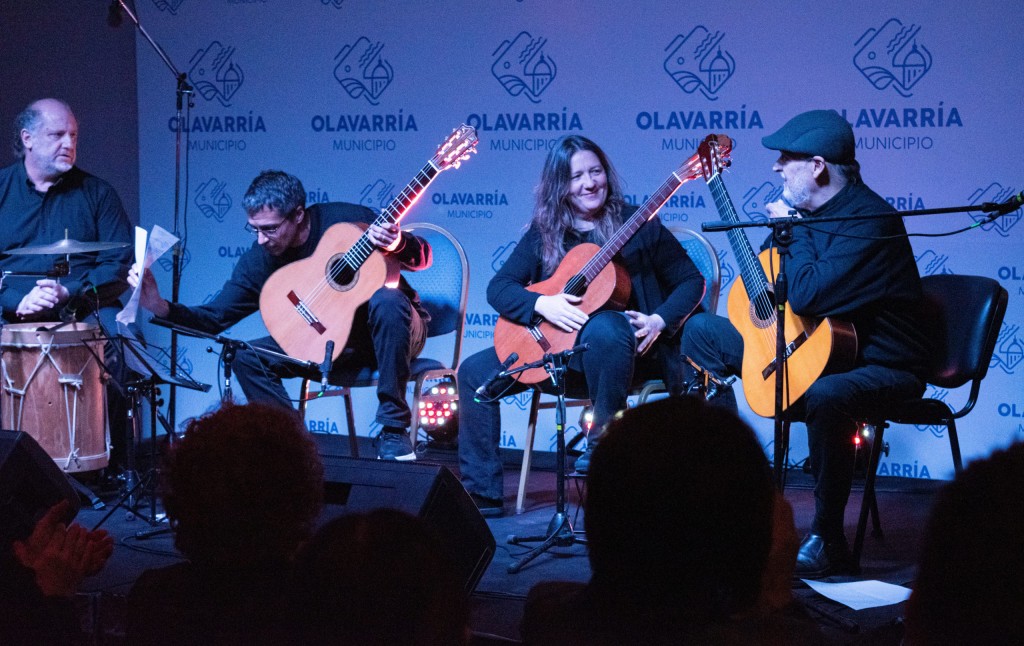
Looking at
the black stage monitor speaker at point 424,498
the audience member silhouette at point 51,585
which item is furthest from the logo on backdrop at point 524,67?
the audience member silhouette at point 51,585

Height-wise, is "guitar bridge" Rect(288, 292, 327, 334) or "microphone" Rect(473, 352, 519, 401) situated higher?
"guitar bridge" Rect(288, 292, 327, 334)

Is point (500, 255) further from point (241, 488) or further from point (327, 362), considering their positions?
point (241, 488)

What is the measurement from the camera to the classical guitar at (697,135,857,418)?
11.6ft

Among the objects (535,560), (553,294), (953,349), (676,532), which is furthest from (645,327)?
(676,532)

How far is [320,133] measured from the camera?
6.29 metres

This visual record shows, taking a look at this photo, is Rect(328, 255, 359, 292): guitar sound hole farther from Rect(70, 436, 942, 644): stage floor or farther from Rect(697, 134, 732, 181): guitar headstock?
Rect(697, 134, 732, 181): guitar headstock

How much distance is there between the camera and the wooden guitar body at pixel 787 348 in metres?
3.52

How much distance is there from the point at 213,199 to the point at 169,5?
4.17ft

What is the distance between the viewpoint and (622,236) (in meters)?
4.04

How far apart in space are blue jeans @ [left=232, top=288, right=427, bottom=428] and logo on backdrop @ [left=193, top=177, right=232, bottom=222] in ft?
6.68

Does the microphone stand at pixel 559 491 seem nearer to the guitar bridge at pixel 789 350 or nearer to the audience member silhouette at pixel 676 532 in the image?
the guitar bridge at pixel 789 350

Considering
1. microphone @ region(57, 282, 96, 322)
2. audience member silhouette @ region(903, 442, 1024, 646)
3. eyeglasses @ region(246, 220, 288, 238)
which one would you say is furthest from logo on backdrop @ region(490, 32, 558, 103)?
audience member silhouette @ region(903, 442, 1024, 646)

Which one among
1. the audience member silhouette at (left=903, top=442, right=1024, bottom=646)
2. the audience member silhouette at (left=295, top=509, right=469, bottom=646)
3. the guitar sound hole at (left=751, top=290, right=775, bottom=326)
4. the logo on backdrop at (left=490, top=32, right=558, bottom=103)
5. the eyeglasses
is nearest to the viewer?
the audience member silhouette at (left=903, top=442, right=1024, bottom=646)

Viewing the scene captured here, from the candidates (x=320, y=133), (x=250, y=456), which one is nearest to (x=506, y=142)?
(x=320, y=133)
